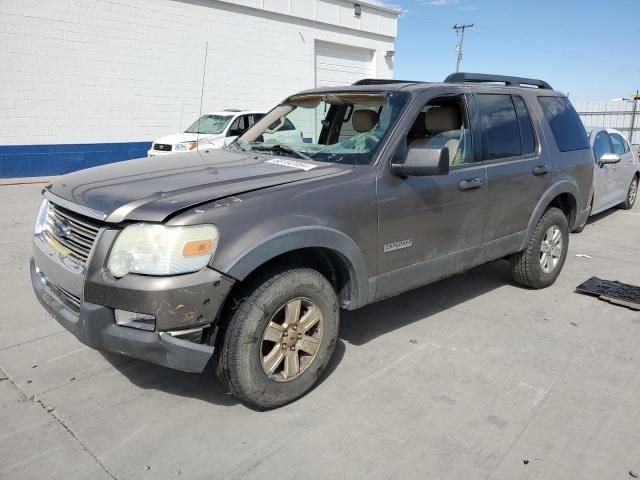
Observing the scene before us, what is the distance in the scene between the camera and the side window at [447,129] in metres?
3.95

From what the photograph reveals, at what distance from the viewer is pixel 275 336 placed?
291 centimetres

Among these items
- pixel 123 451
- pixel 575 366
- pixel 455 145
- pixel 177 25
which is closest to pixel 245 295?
pixel 123 451

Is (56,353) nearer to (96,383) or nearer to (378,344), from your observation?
(96,383)

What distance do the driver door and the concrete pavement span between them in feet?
1.98

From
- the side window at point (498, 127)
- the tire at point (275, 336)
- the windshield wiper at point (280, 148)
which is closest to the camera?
the tire at point (275, 336)

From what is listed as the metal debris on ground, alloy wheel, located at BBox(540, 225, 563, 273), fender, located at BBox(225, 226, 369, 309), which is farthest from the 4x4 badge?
the metal debris on ground

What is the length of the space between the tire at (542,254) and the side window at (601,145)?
144 inches

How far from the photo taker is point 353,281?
3283mm

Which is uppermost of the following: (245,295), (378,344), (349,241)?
(349,241)

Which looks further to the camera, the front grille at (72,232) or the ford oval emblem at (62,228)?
the ford oval emblem at (62,228)

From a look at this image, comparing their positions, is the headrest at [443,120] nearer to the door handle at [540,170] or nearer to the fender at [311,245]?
the door handle at [540,170]

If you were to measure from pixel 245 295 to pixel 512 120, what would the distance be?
9.87 feet

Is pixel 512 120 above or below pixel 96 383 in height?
above

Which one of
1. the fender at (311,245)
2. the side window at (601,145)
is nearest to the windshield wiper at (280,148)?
the fender at (311,245)
